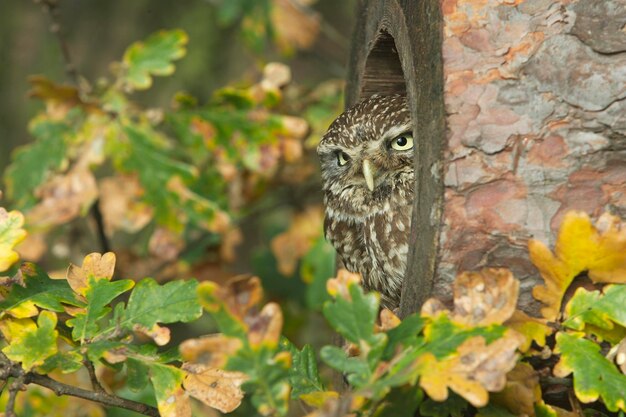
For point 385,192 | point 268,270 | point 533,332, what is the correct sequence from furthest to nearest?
point 268,270 < point 385,192 < point 533,332

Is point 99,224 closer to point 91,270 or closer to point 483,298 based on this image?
point 91,270

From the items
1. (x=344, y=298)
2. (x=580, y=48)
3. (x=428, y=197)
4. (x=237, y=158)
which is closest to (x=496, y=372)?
(x=344, y=298)

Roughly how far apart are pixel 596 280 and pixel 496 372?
32 centimetres

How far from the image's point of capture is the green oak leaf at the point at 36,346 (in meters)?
1.68

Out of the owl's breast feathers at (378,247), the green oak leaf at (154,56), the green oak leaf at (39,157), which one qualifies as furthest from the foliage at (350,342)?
the green oak leaf at (39,157)

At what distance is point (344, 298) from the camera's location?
149cm

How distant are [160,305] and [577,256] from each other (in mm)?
763

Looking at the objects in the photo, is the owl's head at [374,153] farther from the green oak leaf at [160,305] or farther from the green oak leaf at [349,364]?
the green oak leaf at [349,364]

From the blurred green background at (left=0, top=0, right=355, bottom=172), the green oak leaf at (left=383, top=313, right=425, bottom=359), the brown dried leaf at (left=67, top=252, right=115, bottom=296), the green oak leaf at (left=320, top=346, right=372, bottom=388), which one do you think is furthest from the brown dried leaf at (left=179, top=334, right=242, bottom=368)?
the blurred green background at (left=0, top=0, right=355, bottom=172)

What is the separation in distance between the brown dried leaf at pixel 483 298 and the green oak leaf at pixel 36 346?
0.67m

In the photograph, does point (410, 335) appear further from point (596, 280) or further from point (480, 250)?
point (596, 280)

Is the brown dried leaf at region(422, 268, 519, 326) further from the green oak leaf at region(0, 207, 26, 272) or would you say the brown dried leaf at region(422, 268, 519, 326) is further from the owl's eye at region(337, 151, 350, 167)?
the owl's eye at region(337, 151, 350, 167)

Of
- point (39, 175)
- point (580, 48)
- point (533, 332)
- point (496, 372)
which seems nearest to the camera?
point (496, 372)

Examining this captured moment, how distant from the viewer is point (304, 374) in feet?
5.79
